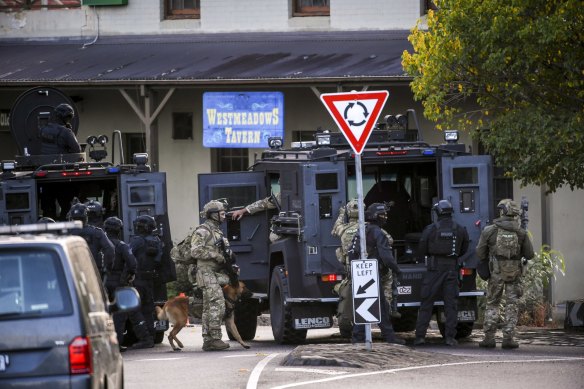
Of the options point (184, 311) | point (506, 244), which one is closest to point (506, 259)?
point (506, 244)

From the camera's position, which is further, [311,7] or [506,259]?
[311,7]

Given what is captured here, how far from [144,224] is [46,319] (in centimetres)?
958

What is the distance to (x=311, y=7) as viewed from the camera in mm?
30578

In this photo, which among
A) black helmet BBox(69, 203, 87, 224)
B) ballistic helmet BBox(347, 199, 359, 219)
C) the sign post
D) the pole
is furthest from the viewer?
ballistic helmet BBox(347, 199, 359, 219)

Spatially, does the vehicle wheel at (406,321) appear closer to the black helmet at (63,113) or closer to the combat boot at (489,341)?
the combat boot at (489,341)

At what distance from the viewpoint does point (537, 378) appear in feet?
46.0

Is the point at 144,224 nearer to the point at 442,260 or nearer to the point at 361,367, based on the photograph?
the point at 442,260

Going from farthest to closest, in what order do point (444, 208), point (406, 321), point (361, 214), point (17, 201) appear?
point (406, 321) < point (17, 201) < point (444, 208) < point (361, 214)

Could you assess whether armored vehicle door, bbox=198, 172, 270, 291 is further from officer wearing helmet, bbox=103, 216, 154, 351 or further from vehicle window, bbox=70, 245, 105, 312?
vehicle window, bbox=70, 245, 105, 312

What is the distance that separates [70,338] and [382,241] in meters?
8.67

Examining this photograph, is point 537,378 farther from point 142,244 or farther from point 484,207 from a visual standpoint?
point 142,244

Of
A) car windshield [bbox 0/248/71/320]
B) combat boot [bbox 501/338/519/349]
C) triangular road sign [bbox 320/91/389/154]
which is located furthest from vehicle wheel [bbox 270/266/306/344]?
car windshield [bbox 0/248/71/320]

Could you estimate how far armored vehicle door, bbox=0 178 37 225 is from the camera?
19125 mm

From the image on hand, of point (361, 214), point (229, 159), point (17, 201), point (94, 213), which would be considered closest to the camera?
point (361, 214)
